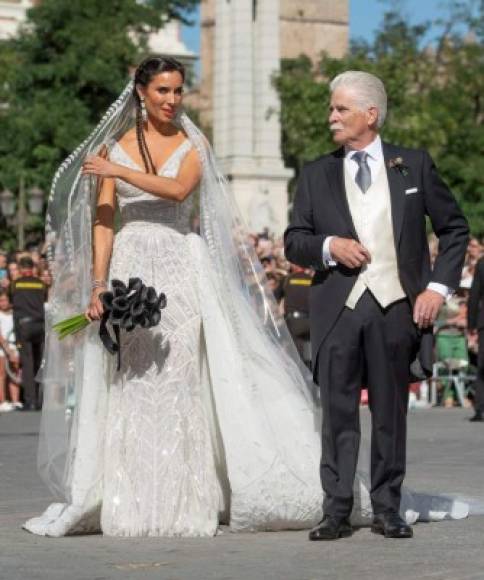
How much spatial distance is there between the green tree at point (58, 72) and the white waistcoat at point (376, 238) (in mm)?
47418

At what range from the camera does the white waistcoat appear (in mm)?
8836

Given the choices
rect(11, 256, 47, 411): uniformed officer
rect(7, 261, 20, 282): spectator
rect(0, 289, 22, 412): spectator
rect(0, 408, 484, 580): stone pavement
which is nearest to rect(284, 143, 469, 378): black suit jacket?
rect(0, 408, 484, 580): stone pavement

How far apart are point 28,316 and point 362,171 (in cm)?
1663

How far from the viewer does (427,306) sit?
880 cm

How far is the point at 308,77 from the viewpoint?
211 ft

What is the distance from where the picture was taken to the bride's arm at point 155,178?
9133mm

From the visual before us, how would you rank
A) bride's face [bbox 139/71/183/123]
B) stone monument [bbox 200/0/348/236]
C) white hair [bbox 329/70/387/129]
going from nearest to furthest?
white hair [bbox 329/70/387/129]
bride's face [bbox 139/71/183/123]
stone monument [bbox 200/0/348/236]

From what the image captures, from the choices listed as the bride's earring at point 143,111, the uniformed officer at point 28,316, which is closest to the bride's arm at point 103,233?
the bride's earring at point 143,111

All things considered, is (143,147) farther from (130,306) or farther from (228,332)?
(228,332)

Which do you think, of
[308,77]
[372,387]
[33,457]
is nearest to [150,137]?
[372,387]

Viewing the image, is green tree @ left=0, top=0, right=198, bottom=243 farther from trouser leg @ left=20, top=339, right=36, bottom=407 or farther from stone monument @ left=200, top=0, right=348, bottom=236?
trouser leg @ left=20, top=339, right=36, bottom=407

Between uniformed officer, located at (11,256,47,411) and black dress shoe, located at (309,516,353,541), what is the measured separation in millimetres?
16349

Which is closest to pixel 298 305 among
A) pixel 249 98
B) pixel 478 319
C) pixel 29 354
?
pixel 478 319

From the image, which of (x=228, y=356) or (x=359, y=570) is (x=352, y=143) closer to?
(x=228, y=356)
